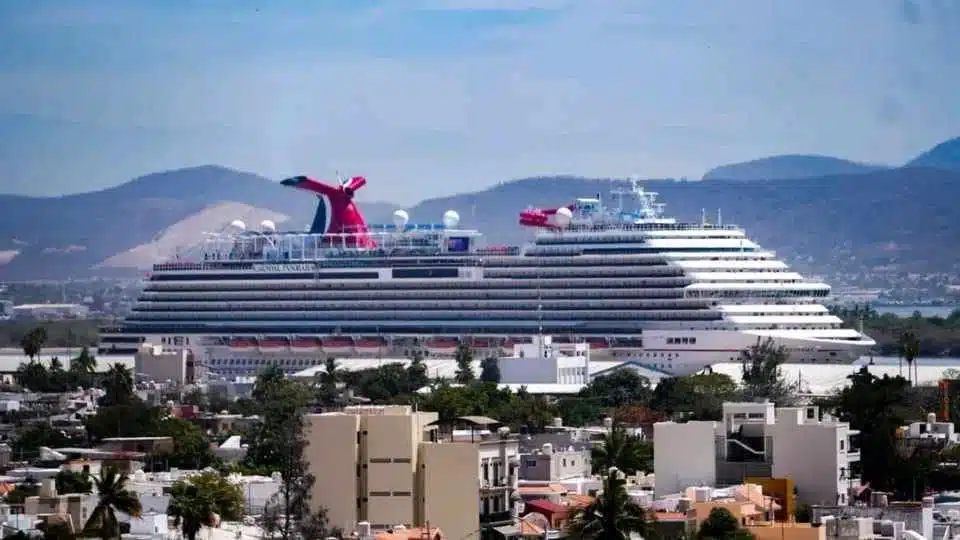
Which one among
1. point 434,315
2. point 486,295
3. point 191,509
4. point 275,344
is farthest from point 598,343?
point 191,509

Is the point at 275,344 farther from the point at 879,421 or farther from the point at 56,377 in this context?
the point at 879,421

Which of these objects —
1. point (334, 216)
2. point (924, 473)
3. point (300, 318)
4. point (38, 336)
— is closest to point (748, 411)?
point (924, 473)

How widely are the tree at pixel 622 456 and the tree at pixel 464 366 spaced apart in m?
45.6

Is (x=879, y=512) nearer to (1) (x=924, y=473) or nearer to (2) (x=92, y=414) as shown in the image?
(1) (x=924, y=473)

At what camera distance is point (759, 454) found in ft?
184

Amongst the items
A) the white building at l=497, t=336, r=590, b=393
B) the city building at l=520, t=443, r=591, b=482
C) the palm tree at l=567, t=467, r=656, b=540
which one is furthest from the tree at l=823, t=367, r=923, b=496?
Result: the white building at l=497, t=336, r=590, b=393

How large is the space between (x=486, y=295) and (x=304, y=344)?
11.2m

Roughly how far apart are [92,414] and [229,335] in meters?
64.3

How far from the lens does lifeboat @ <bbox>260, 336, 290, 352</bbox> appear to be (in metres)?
154

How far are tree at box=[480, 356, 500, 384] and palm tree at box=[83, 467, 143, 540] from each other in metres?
69.5

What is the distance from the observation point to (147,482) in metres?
58.3

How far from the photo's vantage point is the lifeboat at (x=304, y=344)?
15225 cm

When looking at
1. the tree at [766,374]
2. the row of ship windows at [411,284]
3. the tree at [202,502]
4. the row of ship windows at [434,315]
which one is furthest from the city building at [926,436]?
the row of ship windows at [411,284]

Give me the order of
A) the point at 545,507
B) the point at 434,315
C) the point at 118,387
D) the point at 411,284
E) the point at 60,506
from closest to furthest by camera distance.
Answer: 1. the point at 60,506
2. the point at 545,507
3. the point at 118,387
4. the point at 434,315
5. the point at 411,284
